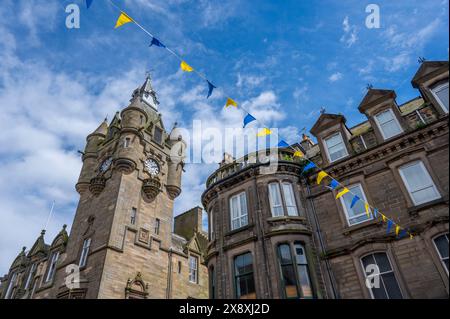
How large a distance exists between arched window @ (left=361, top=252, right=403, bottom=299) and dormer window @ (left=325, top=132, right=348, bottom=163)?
5.31 meters

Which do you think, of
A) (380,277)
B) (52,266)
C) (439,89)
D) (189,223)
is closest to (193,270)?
(189,223)

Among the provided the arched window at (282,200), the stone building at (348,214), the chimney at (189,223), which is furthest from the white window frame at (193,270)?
the arched window at (282,200)

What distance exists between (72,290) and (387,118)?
21.7 meters

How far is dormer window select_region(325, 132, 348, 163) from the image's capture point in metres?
15.9

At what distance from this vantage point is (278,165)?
655 inches

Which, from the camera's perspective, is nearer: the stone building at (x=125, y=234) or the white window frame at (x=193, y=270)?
the stone building at (x=125, y=234)

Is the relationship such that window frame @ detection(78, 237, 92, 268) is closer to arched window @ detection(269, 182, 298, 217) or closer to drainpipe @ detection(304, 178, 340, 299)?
arched window @ detection(269, 182, 298, 217)

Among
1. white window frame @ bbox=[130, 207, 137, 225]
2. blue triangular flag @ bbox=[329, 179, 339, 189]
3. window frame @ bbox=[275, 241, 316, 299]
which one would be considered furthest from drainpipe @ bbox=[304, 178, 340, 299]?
white window frame @ bbox=[130, 207, 137, 225]

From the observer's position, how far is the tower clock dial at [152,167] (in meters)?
28.8

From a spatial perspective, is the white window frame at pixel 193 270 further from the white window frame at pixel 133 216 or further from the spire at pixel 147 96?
the spire at pixel 147 96

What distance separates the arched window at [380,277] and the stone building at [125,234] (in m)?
15.5

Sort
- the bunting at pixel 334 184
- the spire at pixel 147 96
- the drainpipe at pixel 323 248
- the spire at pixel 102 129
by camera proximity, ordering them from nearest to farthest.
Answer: the drainpipe at pixel 323 248, the bunting at pixel 334 184, the spire at pixel 102 129, the spire at pixel 147 96

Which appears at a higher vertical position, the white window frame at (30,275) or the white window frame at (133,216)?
the white window frame at (133,216)

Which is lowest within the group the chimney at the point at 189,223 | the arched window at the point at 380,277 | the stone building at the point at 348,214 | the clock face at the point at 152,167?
the arched window at the point at 380,277
